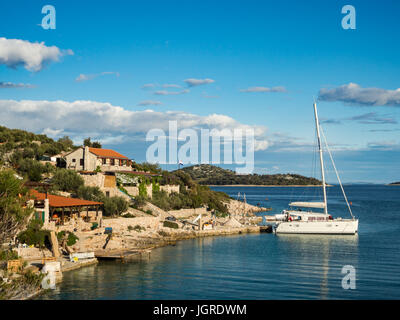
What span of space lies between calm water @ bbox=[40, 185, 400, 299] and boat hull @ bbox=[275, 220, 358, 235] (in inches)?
209

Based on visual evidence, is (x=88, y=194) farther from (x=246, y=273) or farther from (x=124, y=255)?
(x=246, y=273)

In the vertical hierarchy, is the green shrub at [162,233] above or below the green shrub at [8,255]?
below

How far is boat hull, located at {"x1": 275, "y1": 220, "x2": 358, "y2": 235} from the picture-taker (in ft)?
180

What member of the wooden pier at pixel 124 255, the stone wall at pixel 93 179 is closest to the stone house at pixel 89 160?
the stone wall at pixel 93 179

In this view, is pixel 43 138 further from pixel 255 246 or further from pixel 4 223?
pixel 4 223

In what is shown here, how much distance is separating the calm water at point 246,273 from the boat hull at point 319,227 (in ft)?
17.4

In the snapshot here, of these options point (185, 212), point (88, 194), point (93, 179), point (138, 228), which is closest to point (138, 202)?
point (93, 179)

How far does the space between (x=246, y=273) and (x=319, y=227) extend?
27167 mm

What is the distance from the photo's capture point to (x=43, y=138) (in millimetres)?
76812

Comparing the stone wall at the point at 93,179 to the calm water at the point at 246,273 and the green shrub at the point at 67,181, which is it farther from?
the calm water at the point at 246,273

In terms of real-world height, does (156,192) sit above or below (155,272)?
above

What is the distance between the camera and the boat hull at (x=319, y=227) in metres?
54.8
